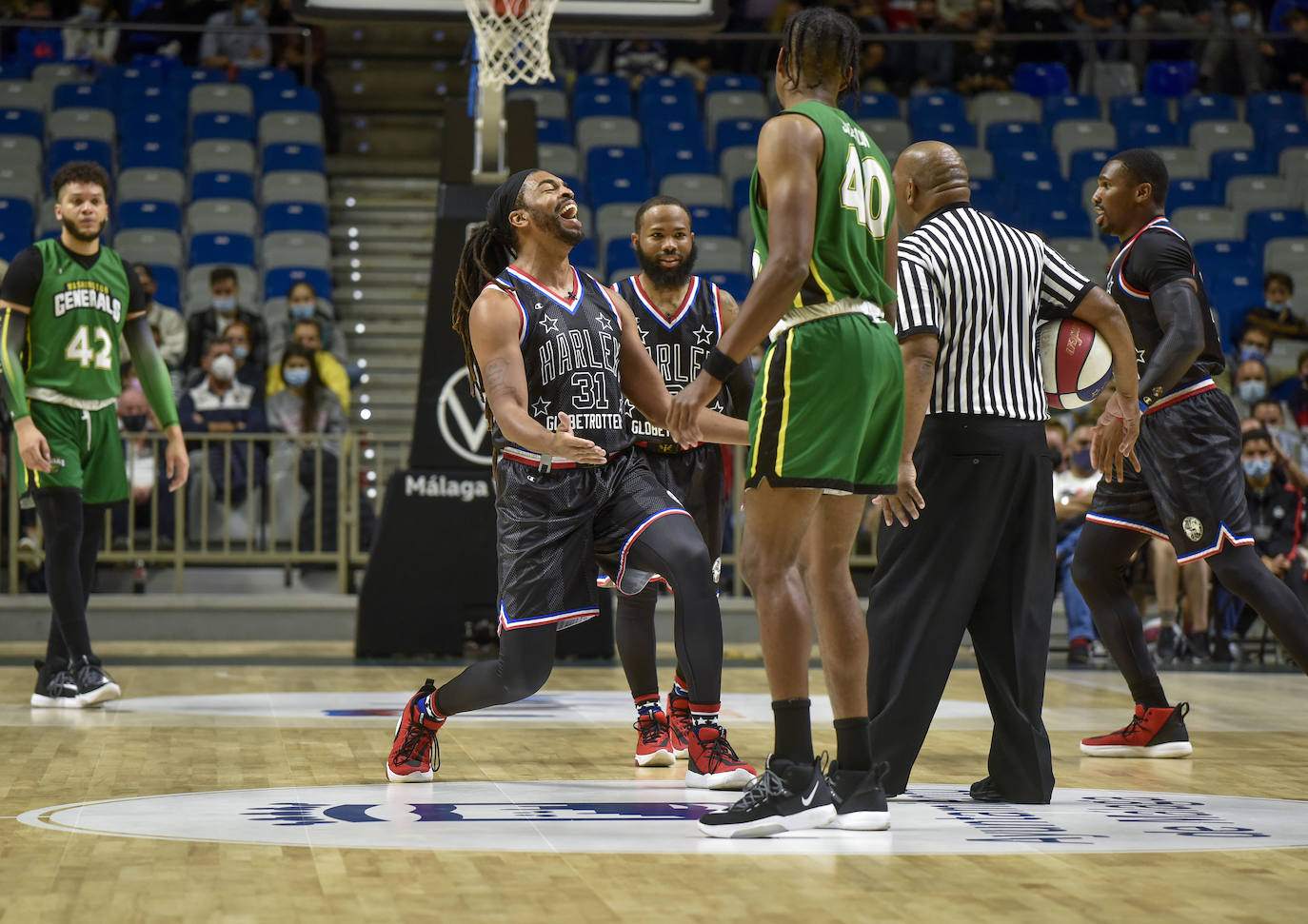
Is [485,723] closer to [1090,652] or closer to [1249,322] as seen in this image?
[1090,652]

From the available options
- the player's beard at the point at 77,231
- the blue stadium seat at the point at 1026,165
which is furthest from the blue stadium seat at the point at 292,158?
the player's beard at the point at 77,231

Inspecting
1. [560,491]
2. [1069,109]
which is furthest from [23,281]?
[1069,109]

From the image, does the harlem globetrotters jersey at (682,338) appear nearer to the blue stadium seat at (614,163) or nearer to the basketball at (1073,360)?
the basketball at (1073,360)

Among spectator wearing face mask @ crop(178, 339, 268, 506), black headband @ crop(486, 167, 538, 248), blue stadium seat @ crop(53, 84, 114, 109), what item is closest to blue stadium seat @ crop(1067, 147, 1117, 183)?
spectator wearing face mask @ crop(178, 339, 268, 506)

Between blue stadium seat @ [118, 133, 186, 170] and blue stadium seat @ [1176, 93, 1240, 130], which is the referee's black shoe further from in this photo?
blue stadium seat @ [1176, 93, 1240, 130]

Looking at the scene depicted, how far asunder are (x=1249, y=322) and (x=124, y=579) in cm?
908

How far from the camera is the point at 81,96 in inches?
596

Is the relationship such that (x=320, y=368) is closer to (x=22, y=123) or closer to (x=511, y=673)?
(x=22, y=123)

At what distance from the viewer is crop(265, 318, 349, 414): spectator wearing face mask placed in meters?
11.7

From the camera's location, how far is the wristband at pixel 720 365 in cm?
365

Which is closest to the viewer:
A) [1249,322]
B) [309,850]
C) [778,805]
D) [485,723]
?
[309,850]

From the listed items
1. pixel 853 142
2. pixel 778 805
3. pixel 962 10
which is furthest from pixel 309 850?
pixel 962 10

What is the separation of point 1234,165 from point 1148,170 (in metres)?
11.6

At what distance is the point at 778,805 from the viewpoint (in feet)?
12.3
